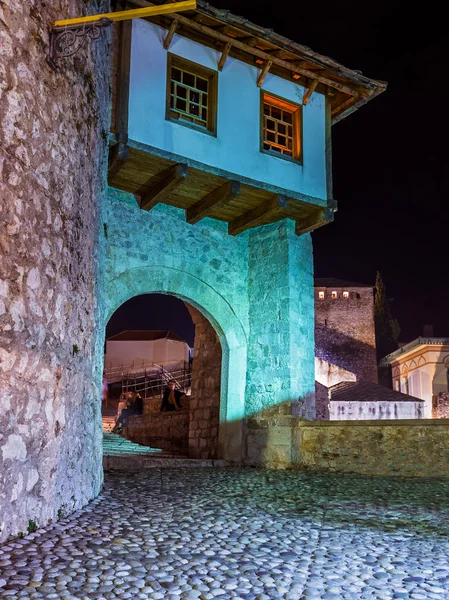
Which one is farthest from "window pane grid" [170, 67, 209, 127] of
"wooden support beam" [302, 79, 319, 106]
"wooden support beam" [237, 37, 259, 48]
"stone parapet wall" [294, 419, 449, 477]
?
"stone parapet wall" [294, 419, 449, 477]

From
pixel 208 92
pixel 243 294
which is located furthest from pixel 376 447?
pixel 208 92

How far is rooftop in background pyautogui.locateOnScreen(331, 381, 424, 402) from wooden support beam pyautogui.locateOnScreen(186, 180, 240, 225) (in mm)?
19135

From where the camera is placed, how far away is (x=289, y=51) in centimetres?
905

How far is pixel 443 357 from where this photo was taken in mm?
32125

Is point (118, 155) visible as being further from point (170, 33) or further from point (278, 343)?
point (278, 343)

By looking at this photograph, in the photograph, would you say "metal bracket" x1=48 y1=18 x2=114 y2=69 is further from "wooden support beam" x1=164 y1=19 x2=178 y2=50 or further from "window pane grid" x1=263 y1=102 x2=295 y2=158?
"window pane grid" x1=263 y1=102 x2=295 y2=158

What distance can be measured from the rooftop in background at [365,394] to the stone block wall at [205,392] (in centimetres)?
1658

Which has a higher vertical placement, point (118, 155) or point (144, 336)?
point (144, 336)

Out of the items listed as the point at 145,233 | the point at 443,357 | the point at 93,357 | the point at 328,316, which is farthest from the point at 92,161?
the point at 328,316

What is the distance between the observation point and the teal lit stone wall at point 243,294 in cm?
904

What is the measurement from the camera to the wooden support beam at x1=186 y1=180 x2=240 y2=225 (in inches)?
351

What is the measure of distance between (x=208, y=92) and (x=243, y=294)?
10.9 feet

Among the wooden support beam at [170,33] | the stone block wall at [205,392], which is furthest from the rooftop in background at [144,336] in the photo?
the wooden support beam at [170,33]

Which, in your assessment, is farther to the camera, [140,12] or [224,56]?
[224,56]
